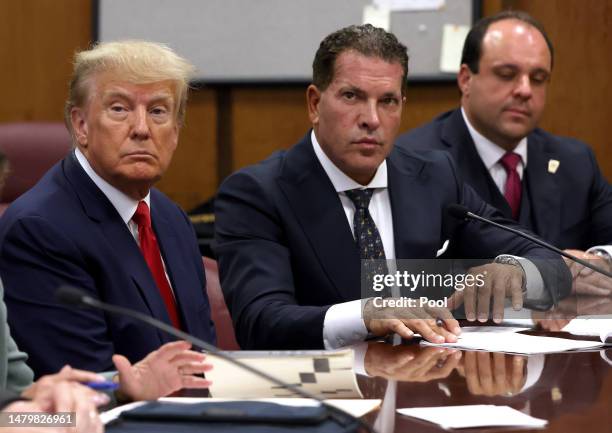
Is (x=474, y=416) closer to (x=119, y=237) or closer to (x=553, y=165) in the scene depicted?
(x=119, y=237)

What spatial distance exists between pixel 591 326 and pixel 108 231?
1.16m

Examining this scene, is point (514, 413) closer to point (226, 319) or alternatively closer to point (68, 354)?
point (68, 354)

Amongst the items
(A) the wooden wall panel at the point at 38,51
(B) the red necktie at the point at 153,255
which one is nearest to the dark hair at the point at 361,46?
(B) the red necktie at the point at 153,255

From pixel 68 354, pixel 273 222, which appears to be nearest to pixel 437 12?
pixel 273 222

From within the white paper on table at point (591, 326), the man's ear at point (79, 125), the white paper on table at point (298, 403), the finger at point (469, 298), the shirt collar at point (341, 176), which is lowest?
the white paper on table at point (591, 326)

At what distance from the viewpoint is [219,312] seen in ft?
10.0

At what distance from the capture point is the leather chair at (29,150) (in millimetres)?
3416

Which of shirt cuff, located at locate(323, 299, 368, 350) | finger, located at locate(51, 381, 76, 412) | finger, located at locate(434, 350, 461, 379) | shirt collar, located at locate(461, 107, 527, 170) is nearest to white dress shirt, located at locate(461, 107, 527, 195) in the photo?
shirt collar, located at locate(461, 107, 527, 170)

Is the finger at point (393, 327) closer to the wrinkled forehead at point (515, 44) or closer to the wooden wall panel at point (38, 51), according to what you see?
the wrinkled forehead at point (515, 44)

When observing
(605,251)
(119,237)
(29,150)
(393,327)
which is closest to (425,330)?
(393,327)

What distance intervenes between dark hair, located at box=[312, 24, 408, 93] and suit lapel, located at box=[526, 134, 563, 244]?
1.00 metres

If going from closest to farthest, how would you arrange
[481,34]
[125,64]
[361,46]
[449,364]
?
1. [449,364]
2. [125,64]
3. [361,46]
4. [481,34]

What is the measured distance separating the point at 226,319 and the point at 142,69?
0.80 metres

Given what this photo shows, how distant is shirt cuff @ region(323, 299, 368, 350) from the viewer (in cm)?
247
